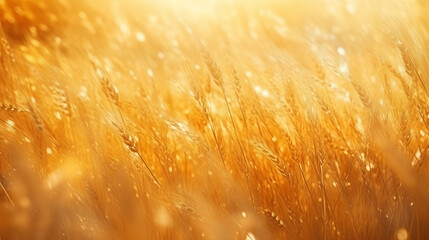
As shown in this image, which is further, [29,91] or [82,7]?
[82,7]

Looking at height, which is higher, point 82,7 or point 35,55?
point 35,55

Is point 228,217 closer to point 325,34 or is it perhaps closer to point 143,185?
point 143,185

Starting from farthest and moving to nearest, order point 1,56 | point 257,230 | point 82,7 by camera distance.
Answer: point 82,7 < point 1,56 < point 257,230

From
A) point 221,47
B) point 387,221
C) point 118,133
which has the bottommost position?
point 387,221

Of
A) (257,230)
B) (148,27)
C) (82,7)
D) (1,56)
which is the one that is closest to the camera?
(257,230)

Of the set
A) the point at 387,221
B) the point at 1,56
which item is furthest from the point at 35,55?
the point at 387,221

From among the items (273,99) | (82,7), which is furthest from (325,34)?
(82,7)

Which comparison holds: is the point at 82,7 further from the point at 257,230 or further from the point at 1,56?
the point at 257,230
